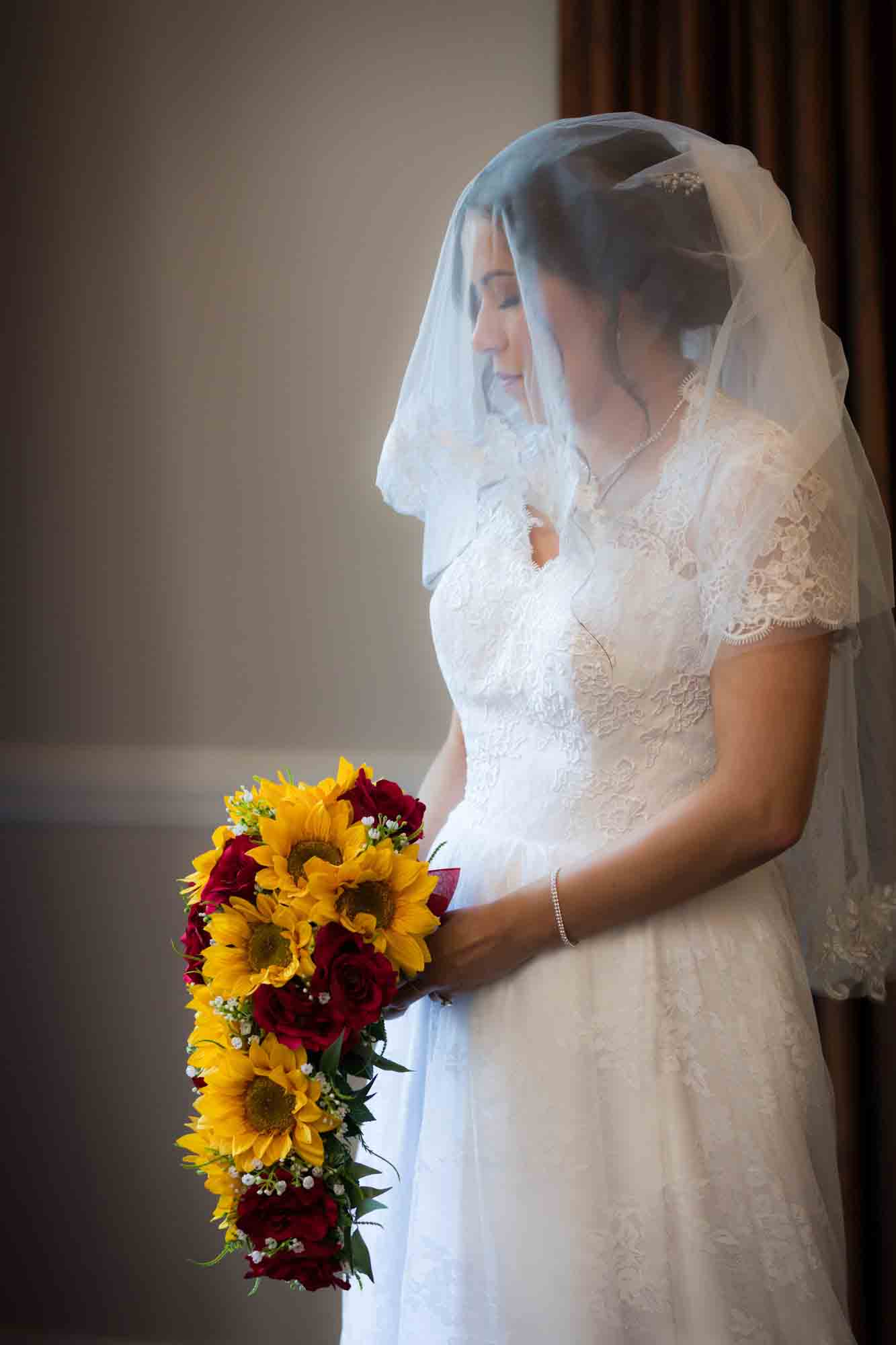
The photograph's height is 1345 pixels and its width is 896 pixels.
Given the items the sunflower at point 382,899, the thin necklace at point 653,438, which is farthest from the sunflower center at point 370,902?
the thin necklace at point 653,438

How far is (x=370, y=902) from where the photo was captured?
1184mm

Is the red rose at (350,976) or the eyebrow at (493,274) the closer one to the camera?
the red rose at (350,976)

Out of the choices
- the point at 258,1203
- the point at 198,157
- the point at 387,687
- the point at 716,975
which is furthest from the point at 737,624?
the point at 198,157

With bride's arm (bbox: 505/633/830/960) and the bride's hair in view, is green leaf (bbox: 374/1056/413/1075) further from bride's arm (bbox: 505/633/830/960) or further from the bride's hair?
the bride's hair

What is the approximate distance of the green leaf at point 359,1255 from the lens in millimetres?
1153

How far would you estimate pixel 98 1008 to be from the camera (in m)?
2.28

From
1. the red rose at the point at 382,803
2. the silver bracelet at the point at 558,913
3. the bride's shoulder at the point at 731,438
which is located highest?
the bride's shoulder at the point at 731,438

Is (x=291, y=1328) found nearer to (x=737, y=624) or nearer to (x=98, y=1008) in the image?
(x=98, y=1008)

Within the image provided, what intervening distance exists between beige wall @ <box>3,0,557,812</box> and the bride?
2.61 feet

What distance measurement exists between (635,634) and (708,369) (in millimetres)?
313

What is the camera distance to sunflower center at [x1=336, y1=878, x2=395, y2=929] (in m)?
1.16

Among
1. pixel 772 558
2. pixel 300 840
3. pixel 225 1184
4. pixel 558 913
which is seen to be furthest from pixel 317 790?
pixel 772 558

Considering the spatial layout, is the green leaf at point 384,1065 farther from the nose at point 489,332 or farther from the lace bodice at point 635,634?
the nose at point 489,332

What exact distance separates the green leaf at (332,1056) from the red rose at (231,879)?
0.16m
